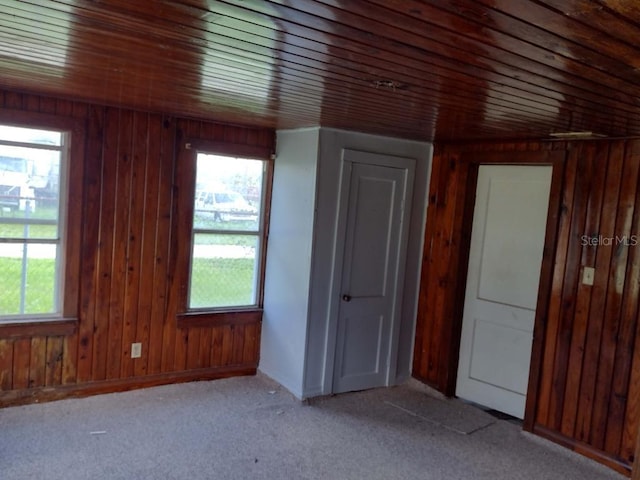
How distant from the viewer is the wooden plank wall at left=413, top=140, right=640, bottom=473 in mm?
3367

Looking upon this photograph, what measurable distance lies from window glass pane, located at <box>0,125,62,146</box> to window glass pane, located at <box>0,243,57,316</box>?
709 mm

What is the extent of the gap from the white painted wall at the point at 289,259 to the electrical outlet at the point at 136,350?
→ 3.38ft

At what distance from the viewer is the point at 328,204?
13.8 ft

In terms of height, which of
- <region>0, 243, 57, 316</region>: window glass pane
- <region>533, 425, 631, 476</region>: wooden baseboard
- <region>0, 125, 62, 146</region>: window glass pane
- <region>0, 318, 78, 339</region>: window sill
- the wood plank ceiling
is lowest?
<region>533, 425, 631, 476</region>: wooden baseboard

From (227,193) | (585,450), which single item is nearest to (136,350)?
(227,193)

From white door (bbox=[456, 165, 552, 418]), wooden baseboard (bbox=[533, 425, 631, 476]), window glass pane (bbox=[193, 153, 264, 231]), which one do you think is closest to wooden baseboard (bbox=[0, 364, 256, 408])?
window glass pane (bbox=[193, 153, 264, 231])

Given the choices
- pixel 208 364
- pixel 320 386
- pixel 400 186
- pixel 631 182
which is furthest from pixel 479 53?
pixel 208 364

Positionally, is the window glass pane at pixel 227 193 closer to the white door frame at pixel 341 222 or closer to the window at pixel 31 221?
the white door frame at pixel 341 222

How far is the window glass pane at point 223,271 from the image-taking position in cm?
446

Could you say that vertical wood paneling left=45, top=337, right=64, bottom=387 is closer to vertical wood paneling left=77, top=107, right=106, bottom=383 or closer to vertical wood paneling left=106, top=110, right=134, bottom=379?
vertical wood paneling left=77, top=107, right=106, bottom=383

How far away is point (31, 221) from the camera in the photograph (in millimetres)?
3773

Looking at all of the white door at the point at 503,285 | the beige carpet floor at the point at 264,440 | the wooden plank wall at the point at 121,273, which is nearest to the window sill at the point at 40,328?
the wooden plank wall at the point at 121,273

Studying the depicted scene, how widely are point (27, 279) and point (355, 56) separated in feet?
9.67

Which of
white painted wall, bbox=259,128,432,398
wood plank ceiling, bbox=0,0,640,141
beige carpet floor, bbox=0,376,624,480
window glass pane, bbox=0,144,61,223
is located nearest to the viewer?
wood plank ceiling, bbox=0,0,640,141
